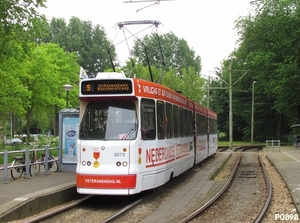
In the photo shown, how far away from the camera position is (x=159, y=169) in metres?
11.2

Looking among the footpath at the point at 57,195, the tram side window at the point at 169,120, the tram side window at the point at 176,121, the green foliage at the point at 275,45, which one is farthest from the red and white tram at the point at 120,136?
the green foliage at the point at 275,45

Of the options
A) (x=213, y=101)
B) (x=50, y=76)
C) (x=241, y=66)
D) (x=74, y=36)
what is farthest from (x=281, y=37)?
(x=74, y=36)

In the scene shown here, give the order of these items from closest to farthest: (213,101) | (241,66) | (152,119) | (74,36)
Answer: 1. (152,119)
2. (241,66)
3. (213,101)
4. (74,36)

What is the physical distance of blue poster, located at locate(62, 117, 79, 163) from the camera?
48.3 feet

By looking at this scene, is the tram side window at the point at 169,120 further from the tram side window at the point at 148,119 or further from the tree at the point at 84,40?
the tree at the point at 84,40

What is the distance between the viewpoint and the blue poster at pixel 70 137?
48.3 ft

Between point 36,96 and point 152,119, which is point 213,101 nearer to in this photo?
point 36,96

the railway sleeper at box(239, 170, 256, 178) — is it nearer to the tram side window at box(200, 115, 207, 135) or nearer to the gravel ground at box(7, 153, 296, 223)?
the gravel ground at box(7, 153, 296, 223)

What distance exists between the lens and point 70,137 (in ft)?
48.5

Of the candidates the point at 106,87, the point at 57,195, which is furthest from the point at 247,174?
the point at 57,195

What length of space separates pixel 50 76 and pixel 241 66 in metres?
20.7

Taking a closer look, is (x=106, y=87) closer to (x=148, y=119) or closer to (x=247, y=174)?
(x=148, y=119)

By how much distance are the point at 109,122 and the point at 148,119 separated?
1.01 m

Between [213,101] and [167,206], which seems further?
[213,101]
